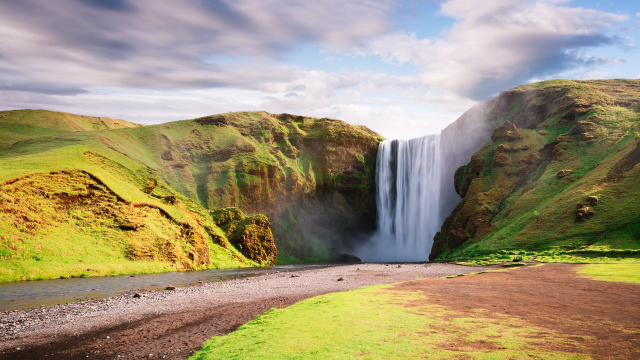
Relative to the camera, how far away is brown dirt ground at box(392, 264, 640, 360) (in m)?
8.70

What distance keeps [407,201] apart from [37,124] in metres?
138

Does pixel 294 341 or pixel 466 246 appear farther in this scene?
pixel 466 246

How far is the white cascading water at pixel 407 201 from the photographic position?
85.0 m

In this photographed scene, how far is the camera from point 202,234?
2290 inches

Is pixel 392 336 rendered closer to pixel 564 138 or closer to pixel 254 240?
pixel 254 240

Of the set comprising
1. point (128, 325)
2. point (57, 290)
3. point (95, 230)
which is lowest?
point (57, 290)

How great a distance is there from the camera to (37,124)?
135 meters

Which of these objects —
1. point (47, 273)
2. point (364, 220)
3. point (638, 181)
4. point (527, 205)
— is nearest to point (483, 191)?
point (527, 205)

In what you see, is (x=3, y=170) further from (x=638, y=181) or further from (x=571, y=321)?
(x=638, y=181)

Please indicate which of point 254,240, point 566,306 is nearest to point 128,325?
point 566,306

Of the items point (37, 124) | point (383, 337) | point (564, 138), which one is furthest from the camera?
point (37, 124)

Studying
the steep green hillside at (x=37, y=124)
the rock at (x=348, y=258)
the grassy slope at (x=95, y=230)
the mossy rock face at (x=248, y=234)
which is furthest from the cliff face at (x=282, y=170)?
the steep green hillside at (x=37, y=124)

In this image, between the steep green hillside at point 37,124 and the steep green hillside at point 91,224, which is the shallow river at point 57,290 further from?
Answer: the steep green hillside at point 37,124

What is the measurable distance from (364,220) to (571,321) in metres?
99.2
